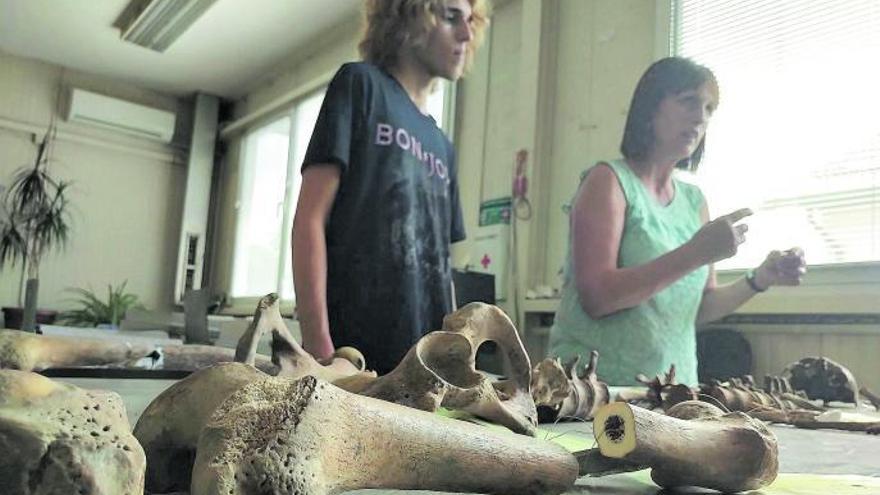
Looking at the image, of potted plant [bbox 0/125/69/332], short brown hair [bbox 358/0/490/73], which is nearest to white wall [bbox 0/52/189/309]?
potted plant [bbox 0/125/69/332]

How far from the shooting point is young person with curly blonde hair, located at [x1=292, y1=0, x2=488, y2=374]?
1135 millimetres

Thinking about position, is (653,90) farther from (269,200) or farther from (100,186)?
(100,186)

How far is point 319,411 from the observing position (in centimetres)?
34

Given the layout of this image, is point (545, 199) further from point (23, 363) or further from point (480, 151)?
point (23, 363)

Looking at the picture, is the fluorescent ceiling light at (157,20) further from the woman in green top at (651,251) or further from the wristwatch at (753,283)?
the wristwatch at (753,283)

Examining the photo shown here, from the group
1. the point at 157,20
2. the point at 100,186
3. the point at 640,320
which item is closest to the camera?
the point at 640,320

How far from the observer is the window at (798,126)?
214cm

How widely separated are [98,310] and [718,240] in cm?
527

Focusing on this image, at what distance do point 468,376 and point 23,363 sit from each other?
0.98 feet

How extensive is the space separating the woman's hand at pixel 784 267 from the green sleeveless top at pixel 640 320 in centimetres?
15

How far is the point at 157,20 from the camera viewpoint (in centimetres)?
464

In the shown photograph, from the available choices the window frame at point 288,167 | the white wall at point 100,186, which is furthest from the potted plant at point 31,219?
the window frame at point 288,167

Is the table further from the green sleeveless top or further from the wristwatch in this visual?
the wristwatch

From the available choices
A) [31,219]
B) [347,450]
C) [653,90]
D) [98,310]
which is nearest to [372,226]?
[653,90]
